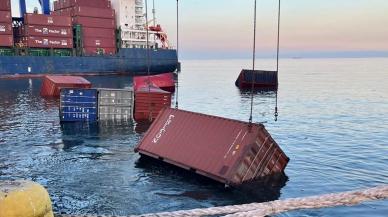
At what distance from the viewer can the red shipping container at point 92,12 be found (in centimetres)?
9144

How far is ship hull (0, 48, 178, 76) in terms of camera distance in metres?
85.7

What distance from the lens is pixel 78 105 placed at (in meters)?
31.8

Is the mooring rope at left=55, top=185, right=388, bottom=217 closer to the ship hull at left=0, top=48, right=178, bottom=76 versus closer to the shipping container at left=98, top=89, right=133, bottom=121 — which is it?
the shipping container at left=98, top=89, right=133, bottom=121

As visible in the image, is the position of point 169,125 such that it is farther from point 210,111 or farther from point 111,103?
point 210,111

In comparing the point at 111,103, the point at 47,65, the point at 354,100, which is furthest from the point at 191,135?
the point at 47,65

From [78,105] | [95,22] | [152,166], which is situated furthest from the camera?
[95,22]

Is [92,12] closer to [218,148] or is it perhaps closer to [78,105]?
[78,105]

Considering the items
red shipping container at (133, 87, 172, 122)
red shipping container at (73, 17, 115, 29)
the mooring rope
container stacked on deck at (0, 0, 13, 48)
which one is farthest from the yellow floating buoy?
red shipping container at (73, 17, 115, 29)

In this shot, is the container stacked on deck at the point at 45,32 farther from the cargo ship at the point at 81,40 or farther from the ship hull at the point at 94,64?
the ship hull at the point at 94,64

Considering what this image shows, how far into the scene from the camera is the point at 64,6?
9706 cm

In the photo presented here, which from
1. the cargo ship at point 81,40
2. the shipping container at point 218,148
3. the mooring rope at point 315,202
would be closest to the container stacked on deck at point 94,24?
the cargo ship at point 81,40

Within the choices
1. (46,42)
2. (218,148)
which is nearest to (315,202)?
(218,148)

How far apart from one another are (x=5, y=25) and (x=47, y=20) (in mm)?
9246

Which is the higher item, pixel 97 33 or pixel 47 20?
pixel 47 20
